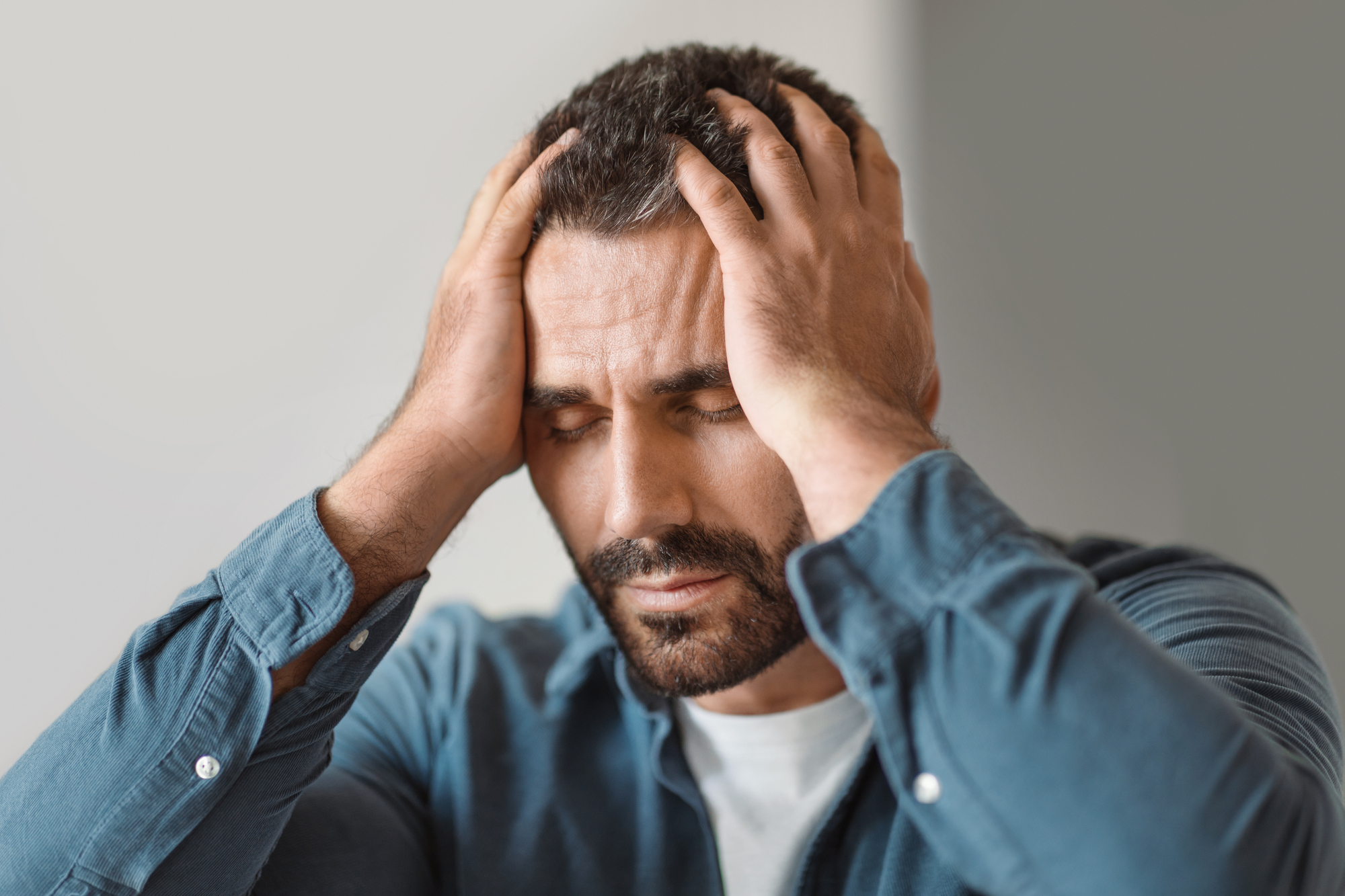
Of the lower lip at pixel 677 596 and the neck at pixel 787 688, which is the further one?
the neck at pixel 787 688

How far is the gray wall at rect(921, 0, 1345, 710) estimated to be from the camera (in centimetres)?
198

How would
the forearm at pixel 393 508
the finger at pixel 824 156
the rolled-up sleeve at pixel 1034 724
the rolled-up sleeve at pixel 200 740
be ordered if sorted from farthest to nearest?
the finger at pixel 824 156
the forearm at pixel 393 508
the rolled-up sleeve at pixel 200 740
the rolled-up sleeve at pixel 1034 724

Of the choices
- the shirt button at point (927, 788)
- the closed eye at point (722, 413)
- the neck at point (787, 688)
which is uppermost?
the closed eye at point (722, 413)

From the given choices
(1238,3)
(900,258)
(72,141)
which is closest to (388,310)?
(72,141)

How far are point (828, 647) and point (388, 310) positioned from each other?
149 centimetres

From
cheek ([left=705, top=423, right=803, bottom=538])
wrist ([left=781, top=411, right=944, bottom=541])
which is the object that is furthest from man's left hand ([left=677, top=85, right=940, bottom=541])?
cheek ([left=705, top=423, right=803, bottom=538])

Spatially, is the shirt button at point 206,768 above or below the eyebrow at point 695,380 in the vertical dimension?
below

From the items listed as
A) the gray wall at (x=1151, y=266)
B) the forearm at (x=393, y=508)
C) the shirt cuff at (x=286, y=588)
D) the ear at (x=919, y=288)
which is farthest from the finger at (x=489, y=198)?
the gray wall at (x=1151, y=266)

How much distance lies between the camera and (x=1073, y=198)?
2125 mm

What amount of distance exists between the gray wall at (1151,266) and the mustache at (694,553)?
1.13 m

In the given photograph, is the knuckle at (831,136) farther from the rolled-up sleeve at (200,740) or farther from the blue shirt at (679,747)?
the rolled-up sleeve at (200,740)

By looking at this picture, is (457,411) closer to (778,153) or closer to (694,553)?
(694,553)

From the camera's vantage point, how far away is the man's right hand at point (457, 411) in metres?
1.22

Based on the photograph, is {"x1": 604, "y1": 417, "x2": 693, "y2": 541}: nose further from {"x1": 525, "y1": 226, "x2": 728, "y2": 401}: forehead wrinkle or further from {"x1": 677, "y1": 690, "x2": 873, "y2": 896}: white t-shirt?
{"x1": 677, "y1": 690, "x2": 873, "y2": 896}: white t-shirt
